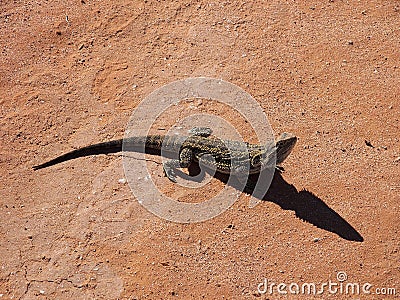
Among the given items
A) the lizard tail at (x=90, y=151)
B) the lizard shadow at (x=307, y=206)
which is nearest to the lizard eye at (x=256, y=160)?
the lizard shadow at (x=307, y=206)

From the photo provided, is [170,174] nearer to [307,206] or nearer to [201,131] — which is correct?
[201,131]

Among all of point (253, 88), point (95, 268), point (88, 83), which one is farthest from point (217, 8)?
point (95, 268)

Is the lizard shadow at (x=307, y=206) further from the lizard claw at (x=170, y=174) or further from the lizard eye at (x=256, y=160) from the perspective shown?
the lizard claw at (x=170, y=174)

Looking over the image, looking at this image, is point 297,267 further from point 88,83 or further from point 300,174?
point 88,83

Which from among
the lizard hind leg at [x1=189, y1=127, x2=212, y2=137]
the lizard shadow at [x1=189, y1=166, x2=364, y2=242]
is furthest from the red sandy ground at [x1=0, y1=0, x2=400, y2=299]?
the lizard hind leg at [x1=189, y1=127, x2=212, y2=137]

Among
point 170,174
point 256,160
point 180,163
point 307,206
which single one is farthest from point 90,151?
point 307,206
